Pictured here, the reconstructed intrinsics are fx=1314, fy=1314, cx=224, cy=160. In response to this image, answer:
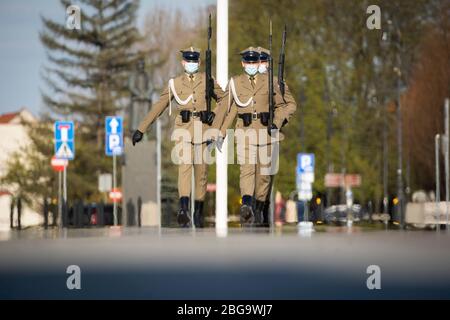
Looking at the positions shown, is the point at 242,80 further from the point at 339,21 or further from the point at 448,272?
the point at 339,21

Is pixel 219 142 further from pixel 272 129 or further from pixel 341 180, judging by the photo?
pixel 341 180

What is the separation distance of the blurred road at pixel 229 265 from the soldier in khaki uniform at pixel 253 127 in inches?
66.3

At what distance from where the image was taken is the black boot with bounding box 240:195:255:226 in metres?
12.8

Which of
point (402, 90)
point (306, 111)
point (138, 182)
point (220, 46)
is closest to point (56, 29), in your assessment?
point (402, 90)

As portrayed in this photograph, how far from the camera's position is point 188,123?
42.6 feet

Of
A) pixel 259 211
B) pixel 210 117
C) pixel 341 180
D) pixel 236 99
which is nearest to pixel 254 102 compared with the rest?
pixel 236 99

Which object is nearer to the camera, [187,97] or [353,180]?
[187,97]

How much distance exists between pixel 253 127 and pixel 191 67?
2.84 feet

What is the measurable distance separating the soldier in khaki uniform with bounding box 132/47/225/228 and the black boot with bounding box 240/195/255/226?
0.41 metres

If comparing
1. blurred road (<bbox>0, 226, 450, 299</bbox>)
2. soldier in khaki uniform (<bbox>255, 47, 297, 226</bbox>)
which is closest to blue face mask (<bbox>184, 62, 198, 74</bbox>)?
soldier in khaki uniform (<bbox>255, 47, 297, 226</bbox>)

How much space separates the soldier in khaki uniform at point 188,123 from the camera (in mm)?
12750

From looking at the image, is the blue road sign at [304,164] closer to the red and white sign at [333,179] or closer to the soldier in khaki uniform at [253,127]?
the red and white sign at [333,179]

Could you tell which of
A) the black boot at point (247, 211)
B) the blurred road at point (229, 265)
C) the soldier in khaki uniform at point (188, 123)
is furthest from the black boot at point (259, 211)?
the blurred road at point (229, 265)

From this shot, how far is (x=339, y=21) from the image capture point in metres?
74.2
